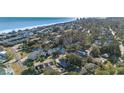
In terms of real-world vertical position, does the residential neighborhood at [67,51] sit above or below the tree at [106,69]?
above

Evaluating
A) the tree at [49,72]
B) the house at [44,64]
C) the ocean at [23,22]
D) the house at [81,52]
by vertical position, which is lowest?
the tree at [49,72]

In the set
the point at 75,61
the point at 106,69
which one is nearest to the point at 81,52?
the point at 75,61

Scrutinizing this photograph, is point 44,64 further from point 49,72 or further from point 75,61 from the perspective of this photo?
point 75,61

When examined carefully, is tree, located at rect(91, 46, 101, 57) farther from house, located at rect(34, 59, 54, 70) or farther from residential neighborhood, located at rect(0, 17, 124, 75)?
house, located at rect(34, 59, 54, 70)

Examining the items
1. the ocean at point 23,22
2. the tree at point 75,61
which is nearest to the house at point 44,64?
the tree at point 75,61

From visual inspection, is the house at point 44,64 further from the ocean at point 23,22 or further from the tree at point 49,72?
the ocean at point 23,22

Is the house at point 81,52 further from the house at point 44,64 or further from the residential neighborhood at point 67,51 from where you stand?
the house at point 44,64
